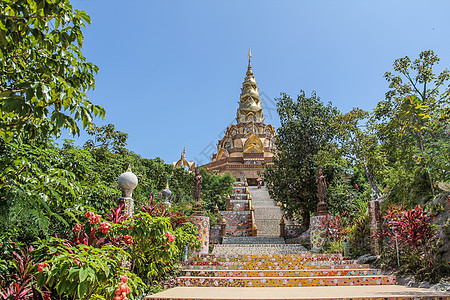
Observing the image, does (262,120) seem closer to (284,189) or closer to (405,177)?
(284,189)

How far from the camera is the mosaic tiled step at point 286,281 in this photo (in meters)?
6.23

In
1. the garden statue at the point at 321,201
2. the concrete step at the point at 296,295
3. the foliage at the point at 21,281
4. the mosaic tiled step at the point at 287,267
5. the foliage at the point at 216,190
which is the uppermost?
the foliage at the point at 216,190

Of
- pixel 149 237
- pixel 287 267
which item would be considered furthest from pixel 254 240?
pixel 149 237

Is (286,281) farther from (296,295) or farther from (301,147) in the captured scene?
(301,147)

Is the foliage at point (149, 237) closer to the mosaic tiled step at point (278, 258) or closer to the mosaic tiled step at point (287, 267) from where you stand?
the mosaic tiled step at point (287, 267)

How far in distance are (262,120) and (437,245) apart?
33444 mm

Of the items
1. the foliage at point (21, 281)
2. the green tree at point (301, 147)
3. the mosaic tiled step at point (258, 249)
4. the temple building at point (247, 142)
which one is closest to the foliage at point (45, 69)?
the foliage at point (21, 281)

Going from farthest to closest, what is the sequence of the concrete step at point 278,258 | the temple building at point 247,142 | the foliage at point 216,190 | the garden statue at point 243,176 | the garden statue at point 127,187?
the temple building at point 247,142, the garden statue at point 243,176, the foliage at point 216,190, the concrete step at point 278,258, the garden statue at point 127,187

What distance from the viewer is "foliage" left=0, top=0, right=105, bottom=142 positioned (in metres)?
2.38

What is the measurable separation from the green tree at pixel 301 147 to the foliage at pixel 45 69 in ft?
36.0

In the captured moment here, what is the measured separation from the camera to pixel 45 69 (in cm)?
276

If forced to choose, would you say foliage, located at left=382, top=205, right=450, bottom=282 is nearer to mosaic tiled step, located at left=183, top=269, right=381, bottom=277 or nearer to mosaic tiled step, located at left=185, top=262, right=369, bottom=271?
mosaic tiled step, located at left=183, top=269, right=381, bottom=277

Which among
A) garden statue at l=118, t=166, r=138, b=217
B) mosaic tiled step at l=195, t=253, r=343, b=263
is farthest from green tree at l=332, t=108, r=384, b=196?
garden statue at l=118, t=166, r=138, b=217

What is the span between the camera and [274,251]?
35.8ft
